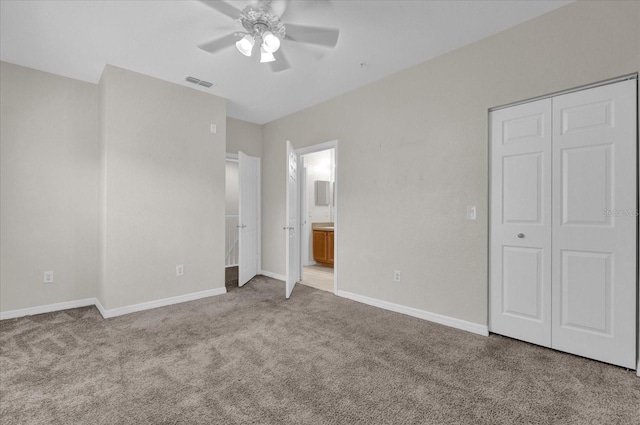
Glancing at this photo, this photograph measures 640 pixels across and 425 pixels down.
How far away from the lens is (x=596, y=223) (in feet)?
7.35

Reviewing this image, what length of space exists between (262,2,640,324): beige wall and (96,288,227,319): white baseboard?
1.76 m

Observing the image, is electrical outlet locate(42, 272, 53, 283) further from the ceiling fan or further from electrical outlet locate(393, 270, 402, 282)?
electrical outlet locate(393, 270, 402, 282)

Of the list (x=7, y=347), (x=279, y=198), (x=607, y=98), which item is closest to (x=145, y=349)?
(x=7, y=347)

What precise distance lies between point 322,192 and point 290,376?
4.94m

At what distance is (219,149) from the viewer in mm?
4156

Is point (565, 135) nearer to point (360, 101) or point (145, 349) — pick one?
point (360, 101)

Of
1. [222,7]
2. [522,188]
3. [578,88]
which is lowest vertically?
[522,188]

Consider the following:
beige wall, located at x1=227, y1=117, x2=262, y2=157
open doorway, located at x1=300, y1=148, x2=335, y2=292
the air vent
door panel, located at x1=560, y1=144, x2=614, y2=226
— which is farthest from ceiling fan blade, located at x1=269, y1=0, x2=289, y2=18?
open doorway, located at x1=300, y1=148, x2=335, y2=292

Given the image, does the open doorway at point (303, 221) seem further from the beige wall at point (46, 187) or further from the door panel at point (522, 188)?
the beige wall at point (46, 187)

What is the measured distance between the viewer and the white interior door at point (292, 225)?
3.94 m

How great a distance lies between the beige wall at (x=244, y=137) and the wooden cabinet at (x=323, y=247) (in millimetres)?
2032

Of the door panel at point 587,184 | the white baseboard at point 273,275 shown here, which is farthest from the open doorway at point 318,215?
the door panel at point 587,184

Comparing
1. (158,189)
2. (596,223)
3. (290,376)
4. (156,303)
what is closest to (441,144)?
(596,223)

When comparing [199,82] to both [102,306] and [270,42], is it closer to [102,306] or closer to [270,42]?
[270,42]
